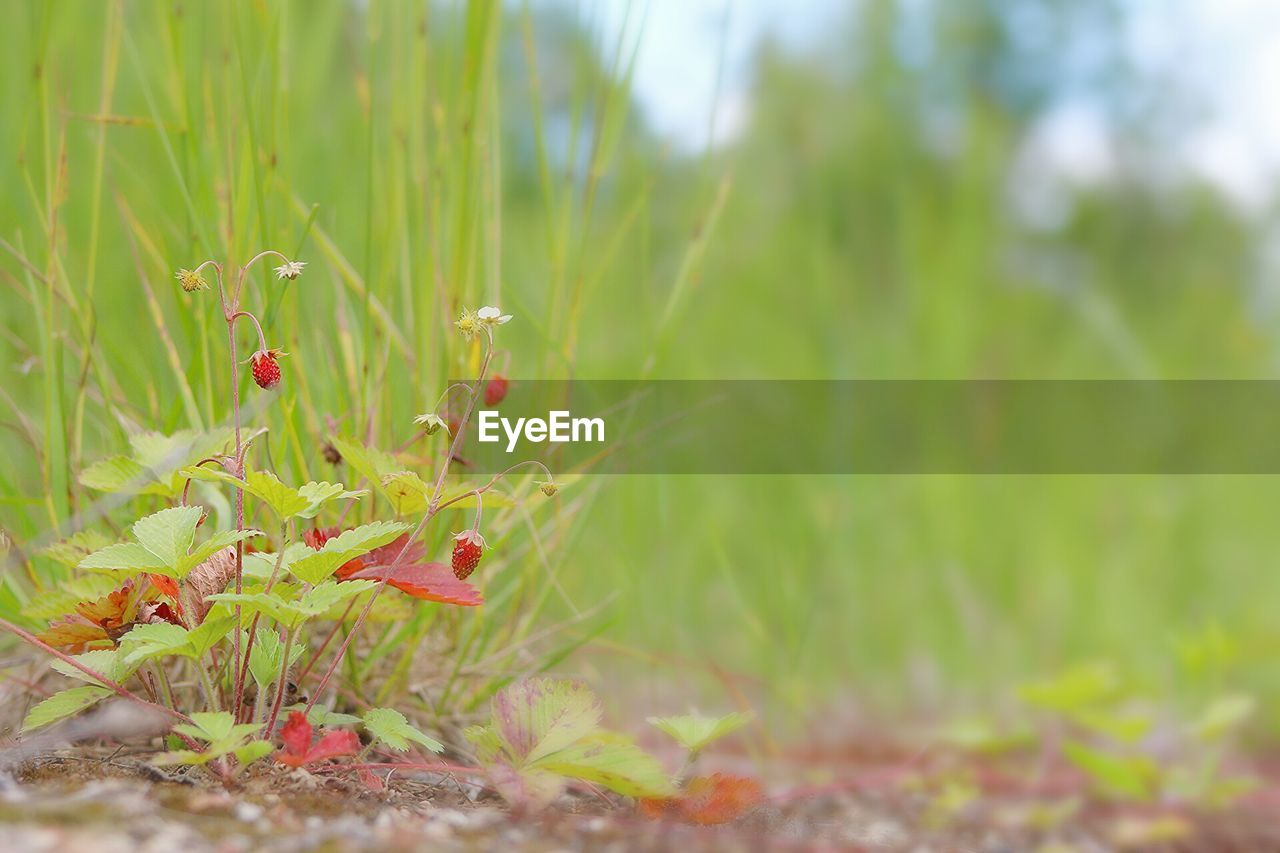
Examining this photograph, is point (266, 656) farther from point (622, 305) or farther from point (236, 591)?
point (622, 305)

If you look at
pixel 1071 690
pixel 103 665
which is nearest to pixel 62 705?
pixel 103 665

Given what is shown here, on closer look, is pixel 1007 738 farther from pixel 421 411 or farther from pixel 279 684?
pixel 279 684

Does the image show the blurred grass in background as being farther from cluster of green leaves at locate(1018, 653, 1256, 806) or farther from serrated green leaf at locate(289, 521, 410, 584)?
cluster of green leaves at locate(1018, 653, 1256, 806)

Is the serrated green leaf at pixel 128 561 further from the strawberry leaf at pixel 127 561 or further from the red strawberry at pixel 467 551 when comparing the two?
the red strawberry at pixel 467 551

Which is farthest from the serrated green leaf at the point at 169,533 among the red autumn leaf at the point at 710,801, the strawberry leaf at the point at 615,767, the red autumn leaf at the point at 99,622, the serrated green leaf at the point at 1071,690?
the serrated green leaf at the point at 1071,690

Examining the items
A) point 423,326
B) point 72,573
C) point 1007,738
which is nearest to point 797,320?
point 1007,738

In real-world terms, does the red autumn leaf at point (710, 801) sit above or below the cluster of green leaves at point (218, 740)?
below

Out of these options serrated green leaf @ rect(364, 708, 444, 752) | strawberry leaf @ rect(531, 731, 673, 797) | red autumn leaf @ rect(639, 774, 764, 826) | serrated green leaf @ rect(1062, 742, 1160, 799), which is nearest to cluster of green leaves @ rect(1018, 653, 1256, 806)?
serrated green leaf @ rect(1062, 742, 1160, 799)
